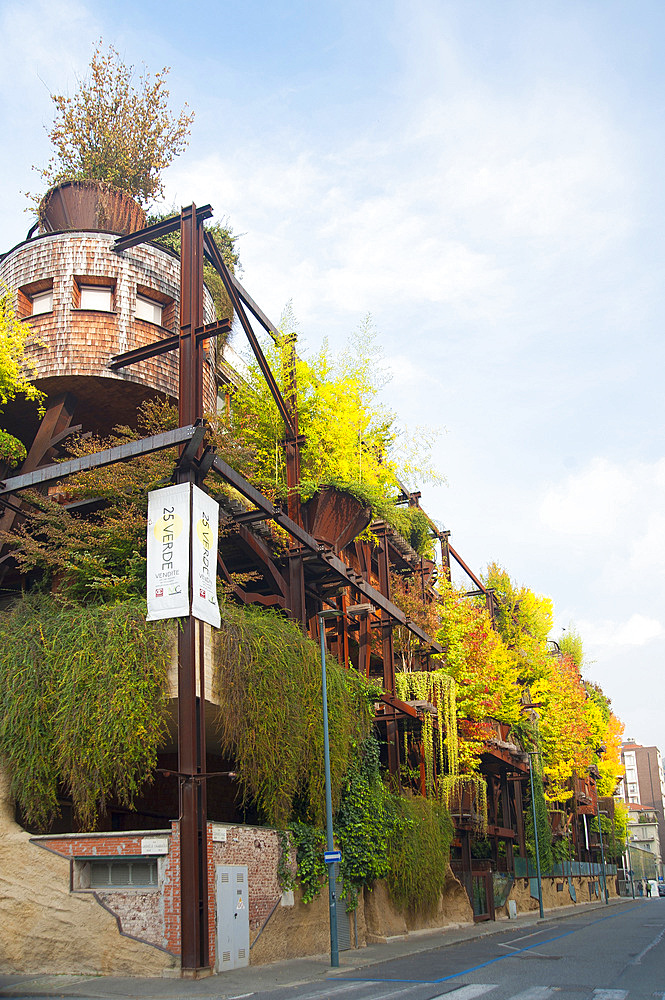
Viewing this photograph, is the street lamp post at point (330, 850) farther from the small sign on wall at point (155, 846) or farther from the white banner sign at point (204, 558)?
the small sign on wall at point (155, 846)

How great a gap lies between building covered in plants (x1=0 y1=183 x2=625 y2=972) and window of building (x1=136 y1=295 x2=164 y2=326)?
0.07 meters

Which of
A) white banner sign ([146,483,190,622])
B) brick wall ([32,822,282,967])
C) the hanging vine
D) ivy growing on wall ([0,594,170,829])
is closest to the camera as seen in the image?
brick wall ([32,822,282,967])

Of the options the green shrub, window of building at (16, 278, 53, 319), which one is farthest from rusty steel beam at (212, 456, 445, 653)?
window of building at (16, 278, 53, 319)

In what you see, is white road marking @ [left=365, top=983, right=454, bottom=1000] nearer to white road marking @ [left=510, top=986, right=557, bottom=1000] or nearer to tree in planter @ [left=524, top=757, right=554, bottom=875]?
white road marking @ [left=510, top=986, right=557, bottom=1000]

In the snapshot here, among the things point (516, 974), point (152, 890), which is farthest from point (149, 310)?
point (516, 974)

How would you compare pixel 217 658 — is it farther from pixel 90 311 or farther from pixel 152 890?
pixel 90 311

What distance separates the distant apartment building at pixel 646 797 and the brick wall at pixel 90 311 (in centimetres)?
13161

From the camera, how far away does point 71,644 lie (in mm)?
18406

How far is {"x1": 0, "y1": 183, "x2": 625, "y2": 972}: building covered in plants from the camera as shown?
56.4 feet

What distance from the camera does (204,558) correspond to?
63.4ft

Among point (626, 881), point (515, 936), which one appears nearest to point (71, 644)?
point (515, 936)

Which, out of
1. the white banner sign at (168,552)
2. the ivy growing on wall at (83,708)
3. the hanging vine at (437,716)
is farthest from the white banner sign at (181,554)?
the hanging vine at (437,716)

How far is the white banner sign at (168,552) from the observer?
18.6m

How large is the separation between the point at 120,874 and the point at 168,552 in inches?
252
